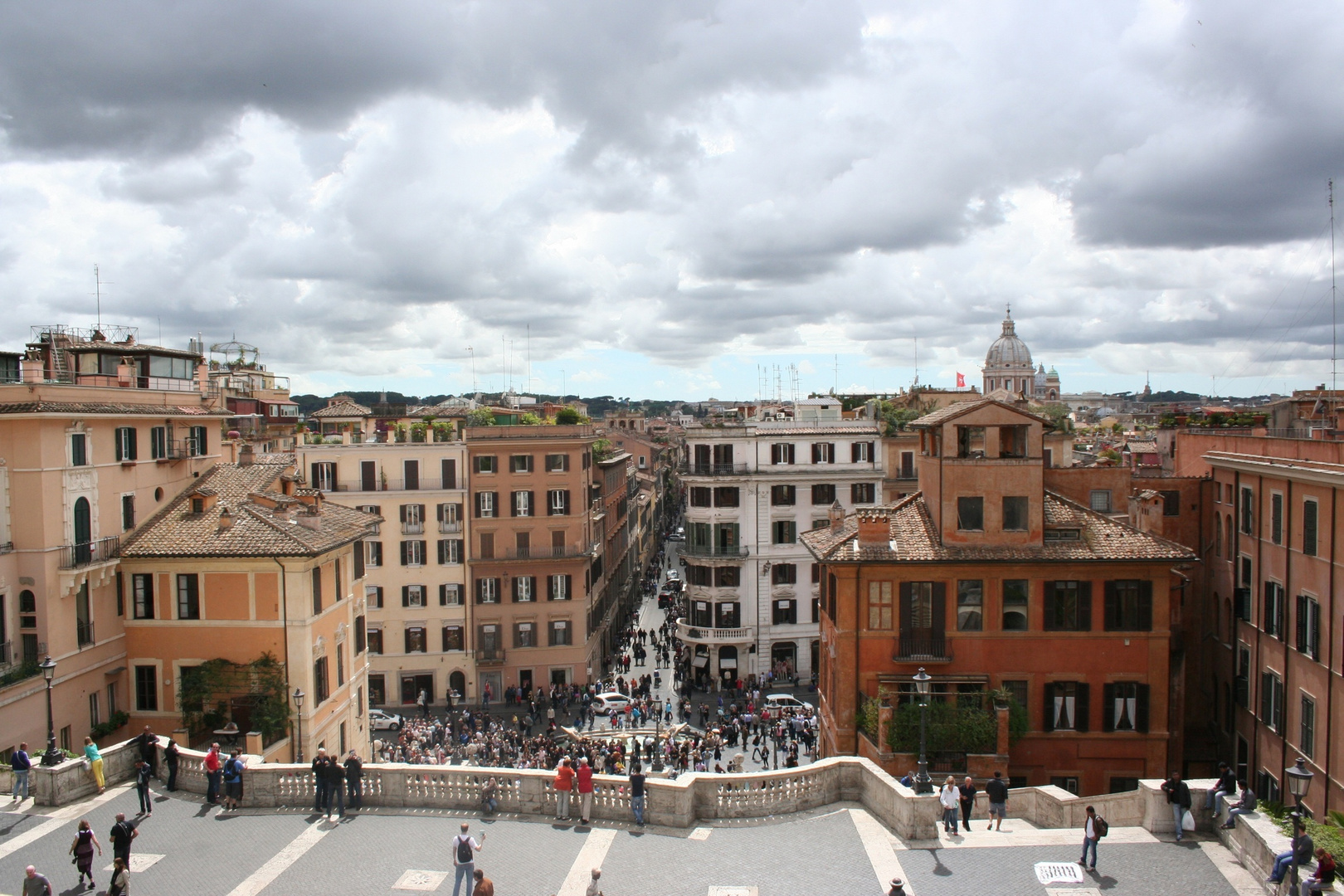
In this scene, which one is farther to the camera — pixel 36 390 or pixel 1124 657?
pixel 1124 657

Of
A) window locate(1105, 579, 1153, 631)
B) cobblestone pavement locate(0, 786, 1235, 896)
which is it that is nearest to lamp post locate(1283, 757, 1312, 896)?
cobblestone pavement locate(0, 786, 1235, 896)

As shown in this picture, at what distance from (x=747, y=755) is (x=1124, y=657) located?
681 inches

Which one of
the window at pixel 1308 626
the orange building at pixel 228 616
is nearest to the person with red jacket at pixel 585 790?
the orange building at pixel 228 616

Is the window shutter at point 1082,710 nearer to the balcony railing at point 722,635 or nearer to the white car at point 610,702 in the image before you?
the white car at point 610,702

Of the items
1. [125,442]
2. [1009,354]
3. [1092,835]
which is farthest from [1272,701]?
[1009,354]

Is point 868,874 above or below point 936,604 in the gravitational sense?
below

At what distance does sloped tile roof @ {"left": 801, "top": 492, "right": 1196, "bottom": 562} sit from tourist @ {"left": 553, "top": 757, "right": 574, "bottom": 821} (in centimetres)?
1317

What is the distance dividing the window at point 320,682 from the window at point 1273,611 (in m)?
31.4

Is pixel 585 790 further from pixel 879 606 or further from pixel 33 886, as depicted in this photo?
pixel 879 606

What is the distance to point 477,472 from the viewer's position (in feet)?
185

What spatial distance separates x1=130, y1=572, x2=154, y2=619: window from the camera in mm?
32250

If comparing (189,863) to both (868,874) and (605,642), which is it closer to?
(868,874)

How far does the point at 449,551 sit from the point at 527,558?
4.51m

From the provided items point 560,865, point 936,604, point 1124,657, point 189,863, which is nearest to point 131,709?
point 189,863
